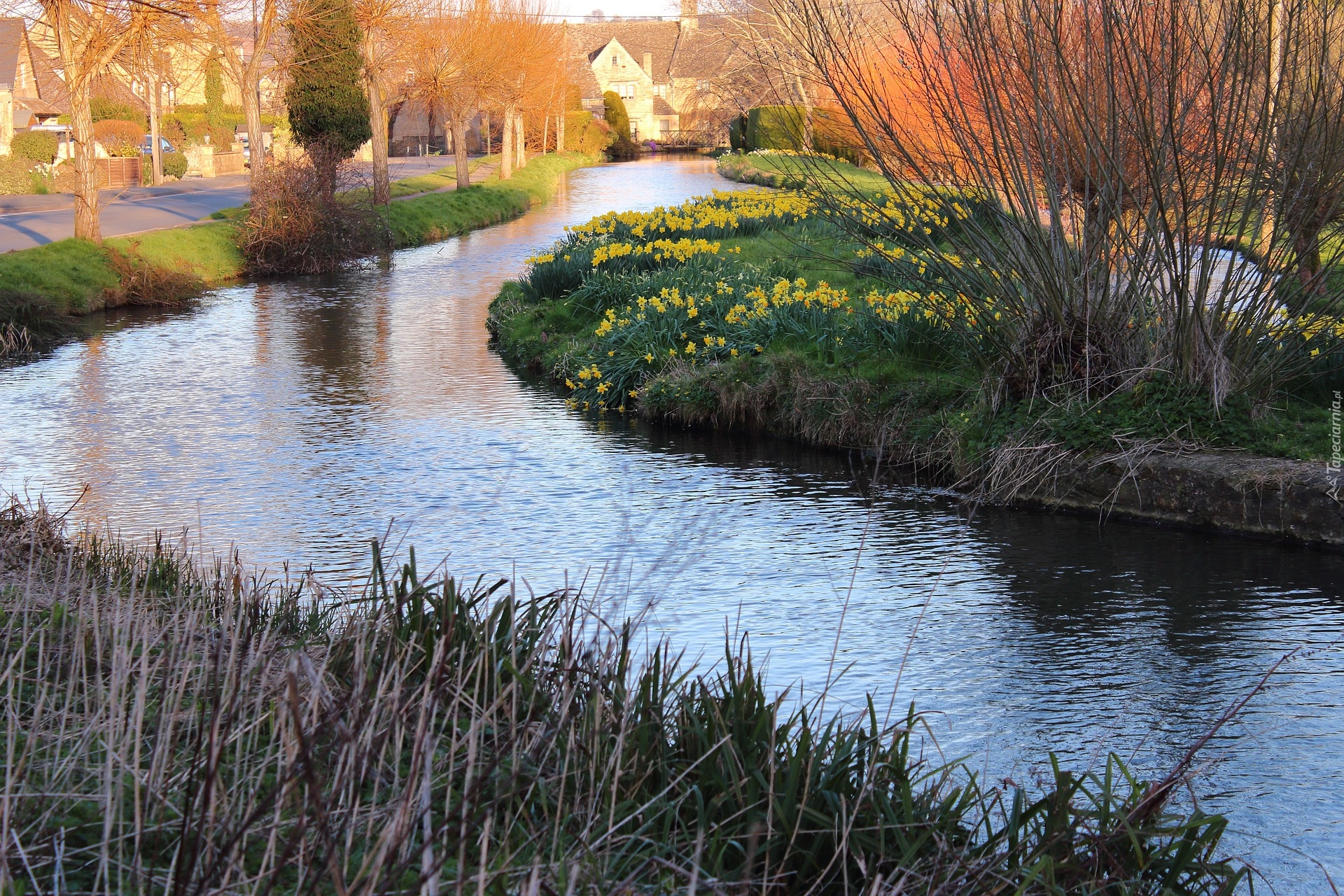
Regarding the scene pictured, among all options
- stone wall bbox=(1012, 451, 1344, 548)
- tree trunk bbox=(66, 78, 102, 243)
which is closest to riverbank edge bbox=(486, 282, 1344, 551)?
stone wall bbox=(1012, 451, 1344, 548)

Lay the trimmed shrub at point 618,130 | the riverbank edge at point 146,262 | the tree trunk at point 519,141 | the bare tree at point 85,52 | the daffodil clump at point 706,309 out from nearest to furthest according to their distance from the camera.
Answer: the daffodil clump at point 706,309 → the riverbank edge at point 146,262 → the bare tree at point 85,52 → the tree trunk at point 519,141 → the trimmed shrub at point 618,130

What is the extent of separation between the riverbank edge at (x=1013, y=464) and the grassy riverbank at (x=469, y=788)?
12.8 feet

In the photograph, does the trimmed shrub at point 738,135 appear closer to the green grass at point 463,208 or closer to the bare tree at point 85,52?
the green grass at point 463,208

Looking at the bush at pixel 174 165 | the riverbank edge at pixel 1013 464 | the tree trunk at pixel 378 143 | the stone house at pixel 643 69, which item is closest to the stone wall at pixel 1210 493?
the riverbank edge at pixel 1013 464

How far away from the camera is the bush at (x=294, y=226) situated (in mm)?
22469

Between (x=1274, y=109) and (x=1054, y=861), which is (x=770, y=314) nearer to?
(x=1274, y=109)

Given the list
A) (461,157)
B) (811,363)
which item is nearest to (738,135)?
(461,157)

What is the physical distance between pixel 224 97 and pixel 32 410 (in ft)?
215

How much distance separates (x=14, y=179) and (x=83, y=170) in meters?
20.7

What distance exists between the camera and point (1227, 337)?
8234 mm

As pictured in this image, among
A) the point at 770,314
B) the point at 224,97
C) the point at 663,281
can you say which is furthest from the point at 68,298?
the point at 224,97

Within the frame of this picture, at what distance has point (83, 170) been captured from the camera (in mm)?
19391

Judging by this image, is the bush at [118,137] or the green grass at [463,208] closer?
the green grass at [463,208]

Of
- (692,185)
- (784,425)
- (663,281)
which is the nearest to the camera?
(784,425)
